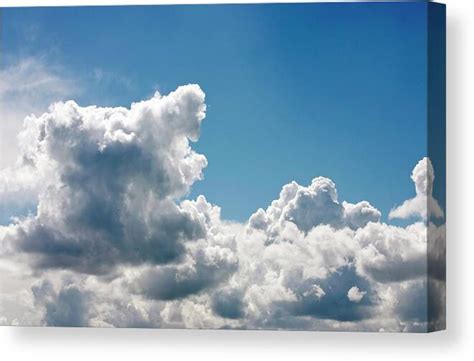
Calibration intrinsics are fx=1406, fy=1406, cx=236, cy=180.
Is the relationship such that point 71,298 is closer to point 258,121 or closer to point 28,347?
point 28,347

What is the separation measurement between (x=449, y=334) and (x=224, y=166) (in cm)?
424

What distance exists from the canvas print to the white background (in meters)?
0.25

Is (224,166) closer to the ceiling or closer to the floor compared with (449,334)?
closer to the ceiling

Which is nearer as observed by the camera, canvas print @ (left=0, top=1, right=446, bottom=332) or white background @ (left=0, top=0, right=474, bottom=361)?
canvas print @ (left=0, top=1, right=446, bottom=332)

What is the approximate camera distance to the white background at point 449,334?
21141 millimetres

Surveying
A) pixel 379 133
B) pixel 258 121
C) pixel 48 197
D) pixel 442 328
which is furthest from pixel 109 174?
pixel 442 328

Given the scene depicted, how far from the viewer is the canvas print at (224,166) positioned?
68.7 ft

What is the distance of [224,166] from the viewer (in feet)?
70.4

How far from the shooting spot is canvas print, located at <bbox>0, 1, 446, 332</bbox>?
21.0 meters

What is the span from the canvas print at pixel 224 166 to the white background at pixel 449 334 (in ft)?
0.82

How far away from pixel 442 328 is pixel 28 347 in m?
6.39

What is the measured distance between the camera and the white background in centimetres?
2114

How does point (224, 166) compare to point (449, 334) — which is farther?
point (224, 166)

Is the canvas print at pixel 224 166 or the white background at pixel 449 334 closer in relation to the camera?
the canvas print at pixel 224 166
